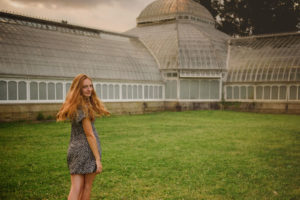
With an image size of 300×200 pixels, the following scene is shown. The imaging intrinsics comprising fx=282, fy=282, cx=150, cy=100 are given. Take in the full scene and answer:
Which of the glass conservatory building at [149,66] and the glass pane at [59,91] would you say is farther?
the glass pane at [59,91]

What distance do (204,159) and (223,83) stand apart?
87.6 feet

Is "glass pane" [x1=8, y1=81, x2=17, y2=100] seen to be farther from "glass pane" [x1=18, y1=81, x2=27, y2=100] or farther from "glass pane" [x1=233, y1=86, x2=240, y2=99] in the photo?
"glass pane" [x1=233, y1=86, x2=240, y2=99]

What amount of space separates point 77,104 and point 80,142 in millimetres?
676

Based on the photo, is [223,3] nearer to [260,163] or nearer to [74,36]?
[74,36]

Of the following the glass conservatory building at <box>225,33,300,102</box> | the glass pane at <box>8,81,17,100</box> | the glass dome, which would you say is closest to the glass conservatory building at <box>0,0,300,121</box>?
the glass pane at <box>8,81,17,100</box>

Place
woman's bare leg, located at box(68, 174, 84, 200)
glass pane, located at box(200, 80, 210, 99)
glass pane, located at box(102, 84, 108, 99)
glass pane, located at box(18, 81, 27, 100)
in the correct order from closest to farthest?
woman's bare leg, located at box(68, 174, 84, 200) → glass pane, located at box(18, 81, 27, 100) → glass pane, located at box(102, 84, 108, 99) → glass pane, located at box(200, 80, 210, 99)

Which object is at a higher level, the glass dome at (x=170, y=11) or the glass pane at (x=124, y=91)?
the glass dome at (x=170, y=11)

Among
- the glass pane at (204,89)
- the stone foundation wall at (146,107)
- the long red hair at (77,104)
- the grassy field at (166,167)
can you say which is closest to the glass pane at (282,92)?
the stone foundation wall at (146,107)

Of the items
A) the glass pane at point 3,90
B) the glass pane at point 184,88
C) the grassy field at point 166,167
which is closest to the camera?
the grassy field at point 166,167

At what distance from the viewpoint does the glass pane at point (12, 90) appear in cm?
2223

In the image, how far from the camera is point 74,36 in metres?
30.7

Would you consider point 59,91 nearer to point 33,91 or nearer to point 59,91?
point 59,91

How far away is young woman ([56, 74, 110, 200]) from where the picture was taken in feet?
16.0

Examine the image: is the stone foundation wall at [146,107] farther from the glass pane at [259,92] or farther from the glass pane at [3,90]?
the glass pane at [259,92]
